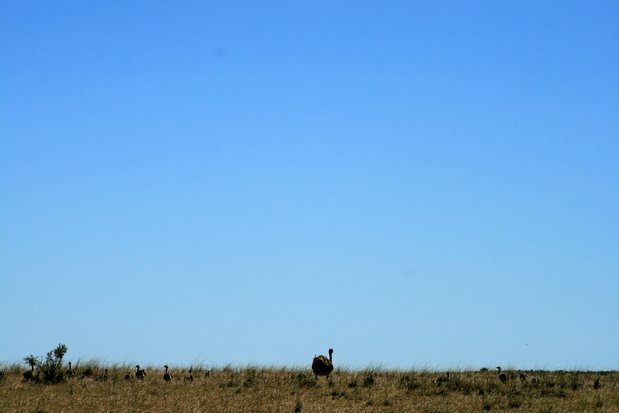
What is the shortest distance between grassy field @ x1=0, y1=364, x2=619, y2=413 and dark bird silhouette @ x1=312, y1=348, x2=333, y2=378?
1.20 feet

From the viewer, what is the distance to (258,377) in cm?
3628

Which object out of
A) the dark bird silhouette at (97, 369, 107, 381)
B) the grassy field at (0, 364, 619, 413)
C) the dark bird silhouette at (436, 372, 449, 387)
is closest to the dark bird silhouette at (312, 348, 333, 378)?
the grassy field at (0, 364, 619, 413)

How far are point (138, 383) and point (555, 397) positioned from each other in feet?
48.8

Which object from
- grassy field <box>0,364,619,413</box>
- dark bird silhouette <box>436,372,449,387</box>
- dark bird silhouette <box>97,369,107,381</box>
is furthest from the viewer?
dark bird silhouette <box>97,369,107,381</box>

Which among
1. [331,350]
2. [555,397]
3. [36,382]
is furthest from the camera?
[331,350]

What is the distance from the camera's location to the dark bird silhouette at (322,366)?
3581 cm

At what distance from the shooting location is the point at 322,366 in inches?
1412

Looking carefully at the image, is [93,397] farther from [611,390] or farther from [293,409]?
[611,390]

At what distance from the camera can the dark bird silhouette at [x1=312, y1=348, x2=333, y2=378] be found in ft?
117

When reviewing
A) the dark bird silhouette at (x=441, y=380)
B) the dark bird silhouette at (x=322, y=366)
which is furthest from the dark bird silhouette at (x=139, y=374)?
the dark bird silhouette at (x=441, y=380)

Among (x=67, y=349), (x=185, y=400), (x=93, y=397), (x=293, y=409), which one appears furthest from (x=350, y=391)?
(x=67, y=349)

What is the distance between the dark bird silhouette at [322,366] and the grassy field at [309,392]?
365mm

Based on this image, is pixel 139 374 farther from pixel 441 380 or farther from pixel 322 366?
pixel 441 380

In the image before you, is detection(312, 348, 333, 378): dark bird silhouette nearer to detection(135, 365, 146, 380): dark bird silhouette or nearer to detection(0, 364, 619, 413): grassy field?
detection(0, 364, 619, 413): grassy field
